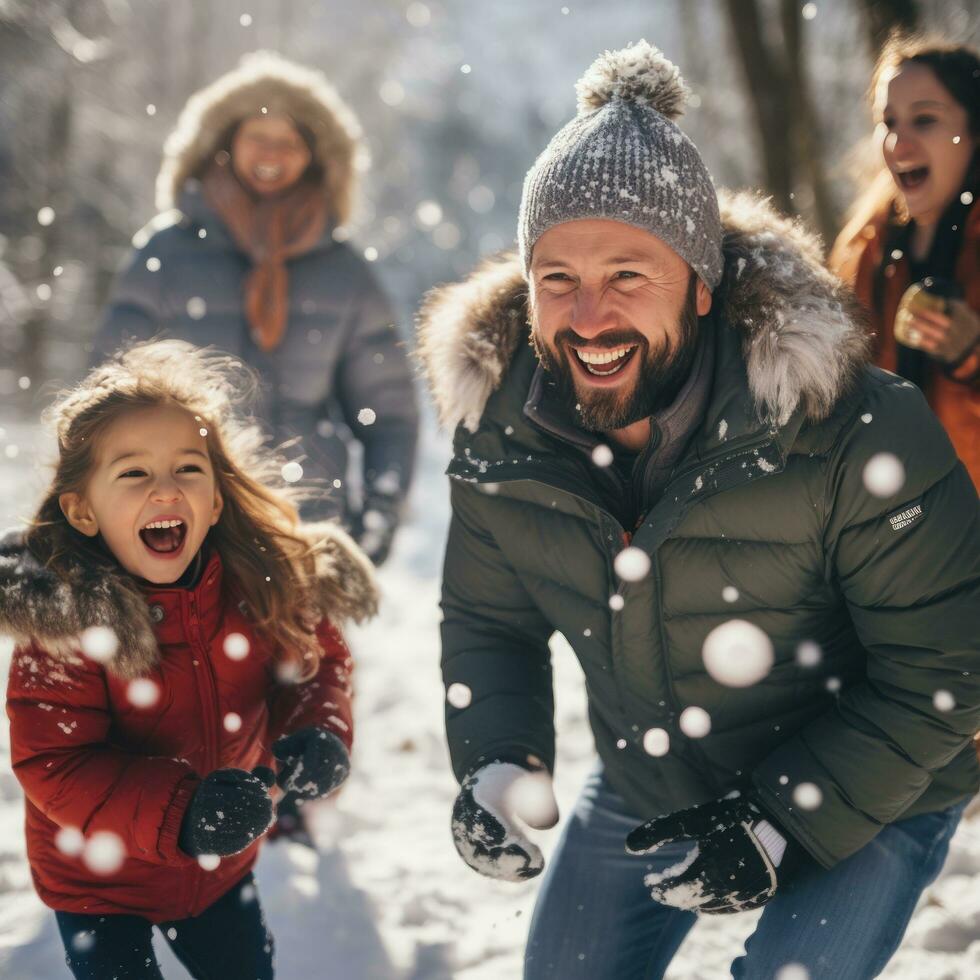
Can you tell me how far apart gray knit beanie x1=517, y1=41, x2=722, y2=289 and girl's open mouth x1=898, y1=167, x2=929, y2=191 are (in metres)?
1.10

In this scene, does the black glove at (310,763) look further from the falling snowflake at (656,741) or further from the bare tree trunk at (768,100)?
the bare tree trunk at (768,100)

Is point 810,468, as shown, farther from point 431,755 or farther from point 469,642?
point 431,755

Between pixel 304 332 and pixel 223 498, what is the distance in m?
1.66

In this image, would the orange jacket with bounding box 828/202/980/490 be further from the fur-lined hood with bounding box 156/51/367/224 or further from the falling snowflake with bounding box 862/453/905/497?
the fur-lined hood with bounding box 156/51/367/224

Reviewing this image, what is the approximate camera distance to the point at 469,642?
2.64 meters

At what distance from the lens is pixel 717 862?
209 centimetres

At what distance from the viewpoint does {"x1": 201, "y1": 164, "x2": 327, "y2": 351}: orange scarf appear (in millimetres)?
4012

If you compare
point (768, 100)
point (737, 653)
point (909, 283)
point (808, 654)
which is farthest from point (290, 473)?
point (768, 100)

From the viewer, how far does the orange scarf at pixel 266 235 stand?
4.01 metres

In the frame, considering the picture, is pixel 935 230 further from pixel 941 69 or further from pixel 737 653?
pixel 737 653

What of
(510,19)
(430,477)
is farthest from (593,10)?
(430,477)

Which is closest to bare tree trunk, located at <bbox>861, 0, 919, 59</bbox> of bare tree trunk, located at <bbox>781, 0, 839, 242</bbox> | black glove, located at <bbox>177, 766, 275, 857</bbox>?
bare tree trunk, located at <bbox>781, 0, 839, 242</bbox>

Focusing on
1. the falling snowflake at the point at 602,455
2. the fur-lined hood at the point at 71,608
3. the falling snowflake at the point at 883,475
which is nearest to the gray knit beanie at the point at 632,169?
the falling snowflake at the point at 602,455

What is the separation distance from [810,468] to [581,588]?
0.63m
